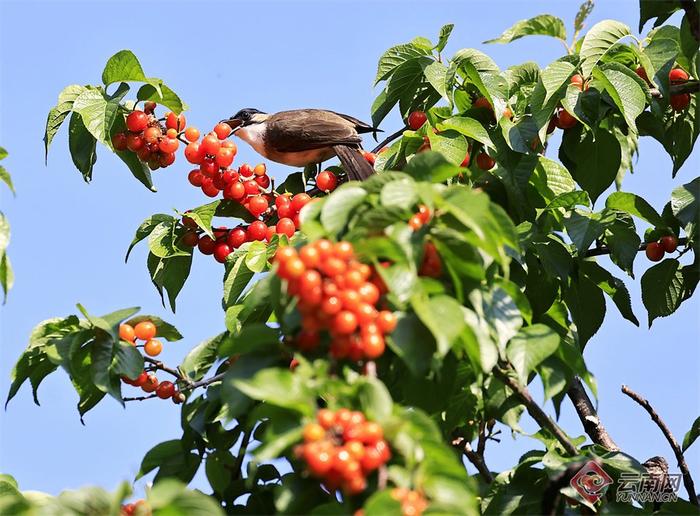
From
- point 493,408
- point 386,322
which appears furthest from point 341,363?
point 493,408

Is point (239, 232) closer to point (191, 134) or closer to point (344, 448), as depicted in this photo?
point (191, 134)

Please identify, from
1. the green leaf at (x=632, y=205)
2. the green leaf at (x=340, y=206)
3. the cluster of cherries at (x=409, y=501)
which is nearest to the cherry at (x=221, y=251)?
the green leaf at (x=632, y=205)

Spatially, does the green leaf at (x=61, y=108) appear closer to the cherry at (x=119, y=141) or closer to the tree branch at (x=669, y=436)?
the cherry at (x=119, y=141)

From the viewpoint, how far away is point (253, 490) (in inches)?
142

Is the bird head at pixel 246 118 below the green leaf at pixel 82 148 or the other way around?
the other way around

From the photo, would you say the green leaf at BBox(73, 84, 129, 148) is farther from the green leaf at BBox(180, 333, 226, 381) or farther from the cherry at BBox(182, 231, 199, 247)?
the green leaf at BBox(180, 333, 226, 381)

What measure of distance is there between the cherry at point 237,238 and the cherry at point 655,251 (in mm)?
1853

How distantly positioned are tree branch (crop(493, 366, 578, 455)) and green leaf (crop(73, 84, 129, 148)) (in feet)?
7.06

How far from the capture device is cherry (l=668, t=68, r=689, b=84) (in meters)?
4.76

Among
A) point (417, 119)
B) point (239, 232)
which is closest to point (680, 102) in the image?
point (417, 119)

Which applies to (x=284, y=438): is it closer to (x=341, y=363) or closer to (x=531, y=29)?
(x=341, y=363)

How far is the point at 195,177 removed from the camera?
4.90m

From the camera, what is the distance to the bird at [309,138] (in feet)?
20.1

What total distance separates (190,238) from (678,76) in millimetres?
2373
